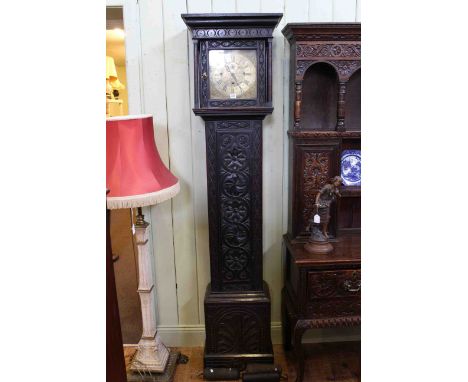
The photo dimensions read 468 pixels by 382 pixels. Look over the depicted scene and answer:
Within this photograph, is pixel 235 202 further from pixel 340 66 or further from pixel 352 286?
pixel 340 66

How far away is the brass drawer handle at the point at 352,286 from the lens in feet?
5.58

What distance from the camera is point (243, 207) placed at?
1.83 meters

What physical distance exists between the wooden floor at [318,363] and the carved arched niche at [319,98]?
1296 mm

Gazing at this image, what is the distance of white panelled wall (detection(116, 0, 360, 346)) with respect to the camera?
6.04 feet

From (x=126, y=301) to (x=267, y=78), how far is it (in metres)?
1.92

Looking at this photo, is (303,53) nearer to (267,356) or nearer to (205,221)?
(205,221)

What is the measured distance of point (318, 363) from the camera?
2049 millimetres

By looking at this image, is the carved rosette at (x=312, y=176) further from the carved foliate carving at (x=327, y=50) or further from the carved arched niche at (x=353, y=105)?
the carved foliate carving at (x=327, y=50)

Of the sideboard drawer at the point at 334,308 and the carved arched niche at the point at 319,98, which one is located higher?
the carved arched niche at the point at 319,98

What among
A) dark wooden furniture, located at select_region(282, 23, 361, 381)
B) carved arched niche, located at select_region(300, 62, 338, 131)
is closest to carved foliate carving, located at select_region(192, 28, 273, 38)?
dark wooden furniture, located at select_region(282, 23, 361, 381)

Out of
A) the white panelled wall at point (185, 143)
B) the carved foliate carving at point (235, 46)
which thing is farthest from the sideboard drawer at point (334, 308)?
the carved foliate carving at point (235, 46)

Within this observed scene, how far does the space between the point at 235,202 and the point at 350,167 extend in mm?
674

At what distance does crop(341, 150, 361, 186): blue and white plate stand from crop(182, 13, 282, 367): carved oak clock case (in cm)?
50
